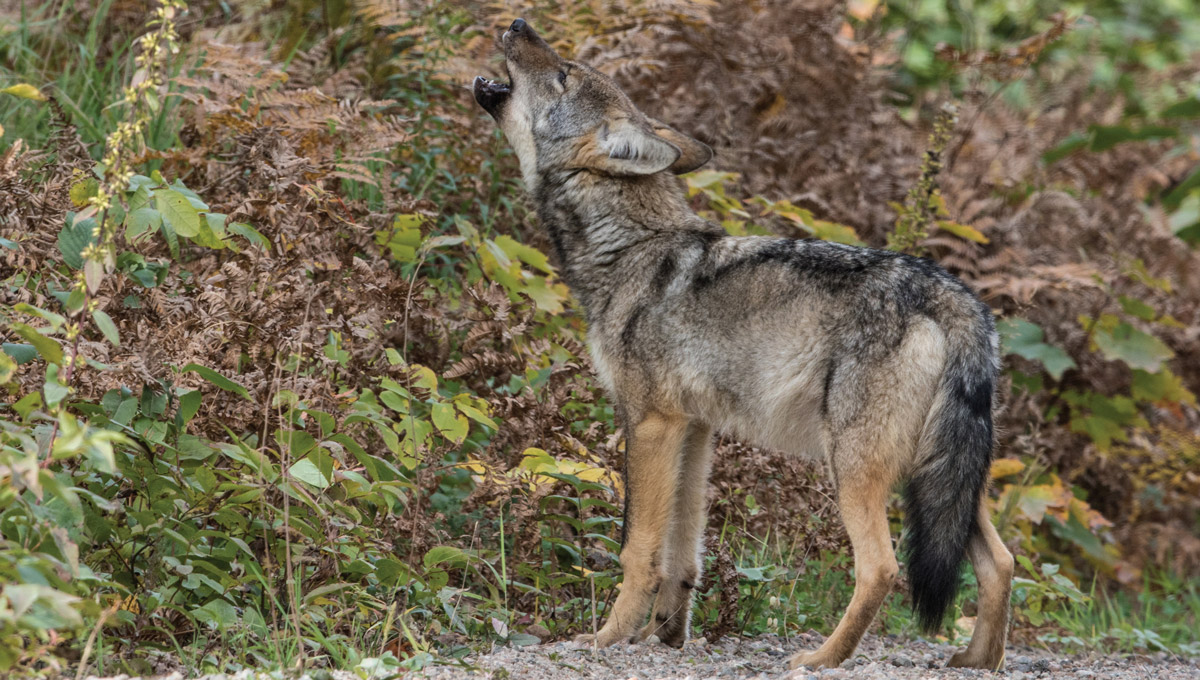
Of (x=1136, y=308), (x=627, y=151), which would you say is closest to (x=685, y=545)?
(x=627, y=151)

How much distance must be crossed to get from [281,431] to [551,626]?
1.48 meters

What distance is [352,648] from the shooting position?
3688 mm

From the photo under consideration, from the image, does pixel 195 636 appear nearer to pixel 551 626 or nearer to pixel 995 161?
pixel 551 626

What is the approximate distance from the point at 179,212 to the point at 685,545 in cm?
252

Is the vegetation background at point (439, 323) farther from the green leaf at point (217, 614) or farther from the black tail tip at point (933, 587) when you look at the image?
the black tail tip at point (933, 587)

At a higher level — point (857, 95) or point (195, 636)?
point (857, 95)

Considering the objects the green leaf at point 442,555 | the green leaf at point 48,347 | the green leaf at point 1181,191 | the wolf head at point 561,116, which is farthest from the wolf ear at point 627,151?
the green leaf at point 1181,191

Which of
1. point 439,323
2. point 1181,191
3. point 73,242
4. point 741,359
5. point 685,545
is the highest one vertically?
point 1181,191

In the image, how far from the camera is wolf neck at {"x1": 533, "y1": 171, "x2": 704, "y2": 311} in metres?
5.11

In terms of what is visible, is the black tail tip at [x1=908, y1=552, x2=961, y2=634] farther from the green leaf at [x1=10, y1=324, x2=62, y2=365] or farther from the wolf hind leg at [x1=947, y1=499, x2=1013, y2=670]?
the green leaf at [x1=10, y1=324, x2=62, y2=365]

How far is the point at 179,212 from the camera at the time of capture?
3711 millimetres

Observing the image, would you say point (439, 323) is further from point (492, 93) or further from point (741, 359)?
point (741, 359)

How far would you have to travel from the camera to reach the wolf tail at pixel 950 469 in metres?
4.15

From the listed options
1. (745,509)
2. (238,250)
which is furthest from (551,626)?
(238,250)
